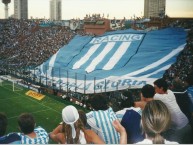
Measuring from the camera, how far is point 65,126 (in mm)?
2762

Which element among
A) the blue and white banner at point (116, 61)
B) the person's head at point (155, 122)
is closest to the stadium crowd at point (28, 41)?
the blue and white banner at point (116, 61)

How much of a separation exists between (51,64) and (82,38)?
3853mm

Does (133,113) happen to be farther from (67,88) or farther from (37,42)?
(37,42)

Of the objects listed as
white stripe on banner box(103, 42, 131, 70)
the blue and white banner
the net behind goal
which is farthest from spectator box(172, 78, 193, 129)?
the net behind goal

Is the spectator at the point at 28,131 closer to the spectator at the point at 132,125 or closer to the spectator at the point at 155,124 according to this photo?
the spectator at the point at 132,125

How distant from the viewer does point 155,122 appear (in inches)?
80.4

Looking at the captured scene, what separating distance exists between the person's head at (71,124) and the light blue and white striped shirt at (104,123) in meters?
0.37

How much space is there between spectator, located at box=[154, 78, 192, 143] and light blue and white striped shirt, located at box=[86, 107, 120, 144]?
98cm

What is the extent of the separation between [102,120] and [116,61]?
15.3 metres

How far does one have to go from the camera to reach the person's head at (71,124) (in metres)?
2.72

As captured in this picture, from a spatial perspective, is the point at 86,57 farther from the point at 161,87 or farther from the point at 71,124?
the point at 71,124

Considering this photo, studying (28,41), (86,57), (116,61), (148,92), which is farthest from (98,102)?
(28,41)

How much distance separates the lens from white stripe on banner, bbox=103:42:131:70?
59.5 feet

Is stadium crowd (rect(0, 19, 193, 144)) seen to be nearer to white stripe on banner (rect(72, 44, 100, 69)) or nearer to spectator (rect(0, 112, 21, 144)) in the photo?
spectator (rect(0, 112, 21, 144))
